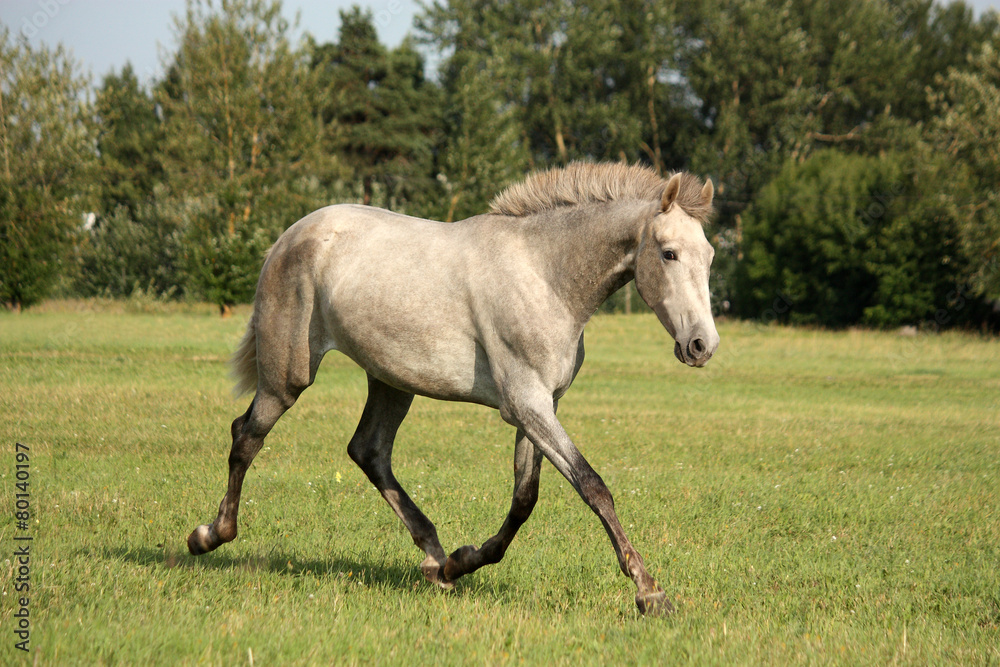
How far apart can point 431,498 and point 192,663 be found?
4346 mm

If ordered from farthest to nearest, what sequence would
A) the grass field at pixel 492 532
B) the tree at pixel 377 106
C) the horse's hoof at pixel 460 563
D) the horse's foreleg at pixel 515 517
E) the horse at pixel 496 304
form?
the tree at pixel 377 106 < the horse's hoof at pixel 460 563 < the horse's foreleg at pixel 515 517 < the horse at pixel 496 304 < the grass field at pixel 492 532

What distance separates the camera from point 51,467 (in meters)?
8.85

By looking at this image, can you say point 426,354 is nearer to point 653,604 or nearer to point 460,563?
point 460,563

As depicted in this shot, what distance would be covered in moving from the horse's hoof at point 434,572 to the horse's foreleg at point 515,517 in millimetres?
123

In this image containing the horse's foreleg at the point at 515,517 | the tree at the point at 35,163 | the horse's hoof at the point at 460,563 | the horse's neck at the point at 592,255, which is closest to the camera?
the horse's neck at the point at 592,255

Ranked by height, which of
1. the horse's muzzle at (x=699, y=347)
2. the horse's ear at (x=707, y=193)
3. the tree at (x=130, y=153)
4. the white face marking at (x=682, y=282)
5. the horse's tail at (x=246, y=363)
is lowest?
the horse's tail at (x=246, y=363)

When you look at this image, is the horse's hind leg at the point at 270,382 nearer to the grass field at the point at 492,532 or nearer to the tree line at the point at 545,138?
the grass field at the point at 492,532

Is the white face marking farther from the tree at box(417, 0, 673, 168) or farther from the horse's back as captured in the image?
the tree at box(417, 0, 673, 168)

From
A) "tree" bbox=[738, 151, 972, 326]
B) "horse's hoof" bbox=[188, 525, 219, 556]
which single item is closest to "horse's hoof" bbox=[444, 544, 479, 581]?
"horse's hoof" bbox=[188, 525, 219, 556]

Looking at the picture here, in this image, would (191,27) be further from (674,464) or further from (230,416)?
(674,464)

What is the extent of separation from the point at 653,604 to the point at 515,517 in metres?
1.01

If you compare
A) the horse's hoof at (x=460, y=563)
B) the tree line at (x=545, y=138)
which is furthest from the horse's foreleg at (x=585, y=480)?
the tree line at (x=545, y=138)

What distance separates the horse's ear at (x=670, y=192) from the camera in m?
4.81

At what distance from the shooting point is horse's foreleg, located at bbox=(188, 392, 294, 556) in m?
5.94
